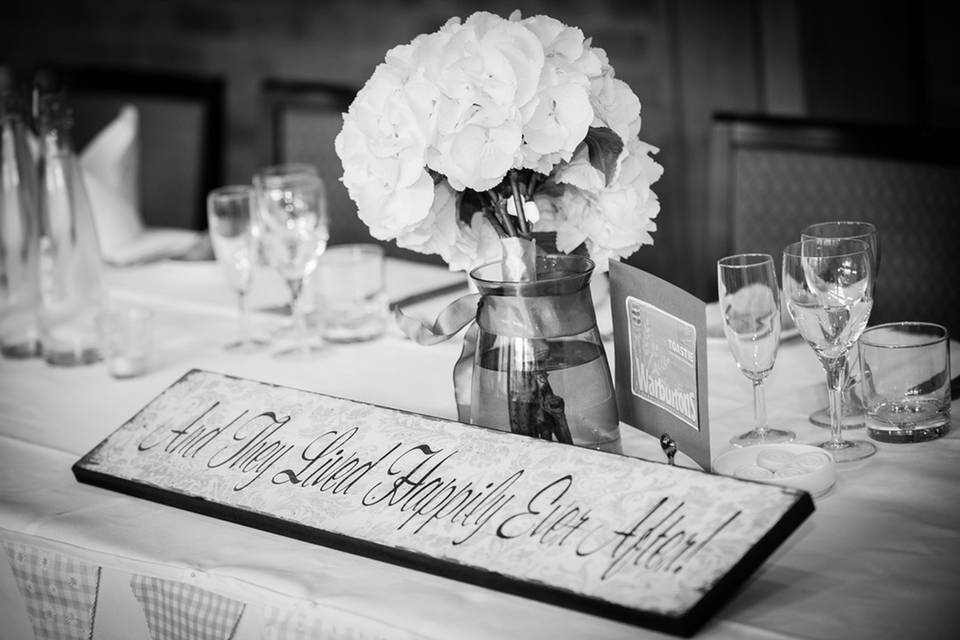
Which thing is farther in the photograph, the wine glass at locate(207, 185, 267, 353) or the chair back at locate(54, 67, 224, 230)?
the chair back at locate(54, 67, 224, 230)

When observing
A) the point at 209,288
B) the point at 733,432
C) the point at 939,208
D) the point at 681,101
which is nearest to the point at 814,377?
the point at 733,432

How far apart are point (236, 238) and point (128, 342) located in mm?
198

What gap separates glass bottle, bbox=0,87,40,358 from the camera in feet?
5.28

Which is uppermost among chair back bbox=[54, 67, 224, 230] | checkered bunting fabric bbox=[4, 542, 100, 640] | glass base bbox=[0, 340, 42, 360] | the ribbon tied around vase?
chair back bbox=[54, 67, 224, 230]

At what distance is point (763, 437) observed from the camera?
1088mm

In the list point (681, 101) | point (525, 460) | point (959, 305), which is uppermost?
point (681, 101)

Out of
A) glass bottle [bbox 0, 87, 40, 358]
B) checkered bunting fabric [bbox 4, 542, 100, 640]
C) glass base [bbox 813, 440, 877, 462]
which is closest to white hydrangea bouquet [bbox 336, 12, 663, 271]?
glass base [bbox 813, 440, 877, 462]

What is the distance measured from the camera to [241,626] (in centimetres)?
89

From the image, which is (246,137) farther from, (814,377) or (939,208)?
(814,377)

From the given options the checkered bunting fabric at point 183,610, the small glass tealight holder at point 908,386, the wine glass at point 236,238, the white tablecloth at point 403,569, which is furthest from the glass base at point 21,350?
the small glass tealight holder at point 908,386

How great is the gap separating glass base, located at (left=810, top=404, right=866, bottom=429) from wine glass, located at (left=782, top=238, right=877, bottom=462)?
6 cm

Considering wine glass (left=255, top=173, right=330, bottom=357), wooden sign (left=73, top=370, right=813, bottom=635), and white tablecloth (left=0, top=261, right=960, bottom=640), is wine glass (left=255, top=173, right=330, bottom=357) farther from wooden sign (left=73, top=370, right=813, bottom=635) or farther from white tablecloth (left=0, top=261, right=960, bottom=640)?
wooden sign (left=73, top=370, right=813, bottom=635)

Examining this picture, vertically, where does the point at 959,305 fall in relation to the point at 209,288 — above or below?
below

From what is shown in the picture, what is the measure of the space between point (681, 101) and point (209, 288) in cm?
169
